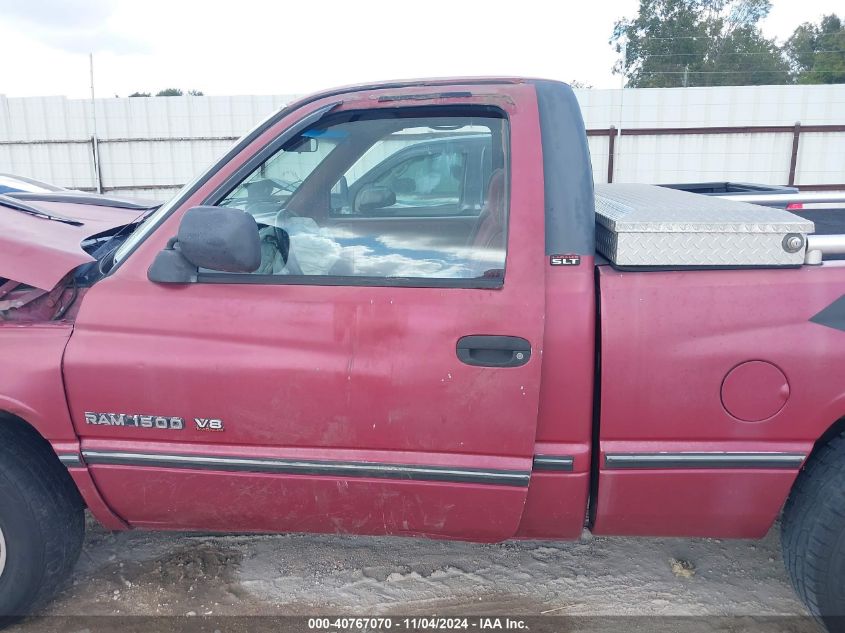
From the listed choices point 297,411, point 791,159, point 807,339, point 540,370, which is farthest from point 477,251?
point 791,159

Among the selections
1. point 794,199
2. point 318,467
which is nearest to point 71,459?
point 318,467

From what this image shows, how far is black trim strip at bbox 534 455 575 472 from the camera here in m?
2.22

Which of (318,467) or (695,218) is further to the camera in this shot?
(318,467)

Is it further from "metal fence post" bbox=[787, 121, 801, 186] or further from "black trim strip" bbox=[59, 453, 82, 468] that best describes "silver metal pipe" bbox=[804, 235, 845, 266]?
"metal fence post" bbox=[787, 121, 801, 186]

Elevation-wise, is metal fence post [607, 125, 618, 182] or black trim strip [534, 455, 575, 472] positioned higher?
metal fence post [607, 125, 618, 182]

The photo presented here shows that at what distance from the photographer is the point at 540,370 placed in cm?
211

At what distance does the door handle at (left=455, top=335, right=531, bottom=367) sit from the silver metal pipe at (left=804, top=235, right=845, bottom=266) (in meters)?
0.93

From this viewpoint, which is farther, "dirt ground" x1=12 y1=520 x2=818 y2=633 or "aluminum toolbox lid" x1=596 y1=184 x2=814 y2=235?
"dirt ground" x1=12 y1=520 x2=818 y2=633

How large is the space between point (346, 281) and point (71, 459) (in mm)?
1170

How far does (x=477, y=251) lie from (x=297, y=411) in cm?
81

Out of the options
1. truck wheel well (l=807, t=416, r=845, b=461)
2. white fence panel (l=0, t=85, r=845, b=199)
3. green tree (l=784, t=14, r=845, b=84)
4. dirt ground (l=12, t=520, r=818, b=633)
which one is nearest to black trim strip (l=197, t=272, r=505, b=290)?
truck wheel well (l=807, t=416, r=845, b=461)

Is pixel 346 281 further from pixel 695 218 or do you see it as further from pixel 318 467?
pixel 695 218

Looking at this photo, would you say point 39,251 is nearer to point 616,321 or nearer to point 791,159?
point 616,321

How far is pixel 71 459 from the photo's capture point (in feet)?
7.68
